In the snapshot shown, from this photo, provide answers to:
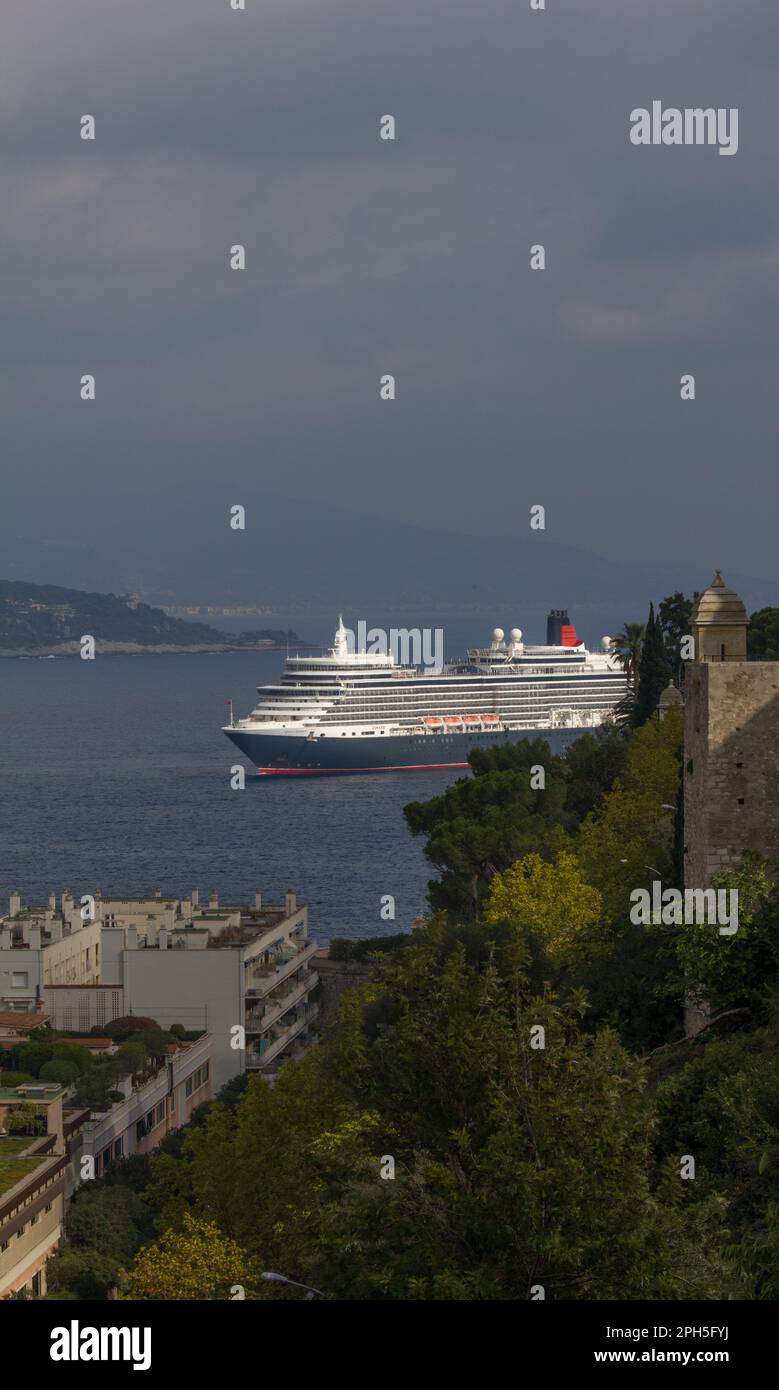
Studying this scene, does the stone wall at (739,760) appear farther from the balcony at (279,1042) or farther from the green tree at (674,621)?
the green tree at (674,621)

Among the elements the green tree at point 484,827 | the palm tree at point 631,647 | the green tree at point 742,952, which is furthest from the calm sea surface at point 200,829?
the green tree at point 742,952

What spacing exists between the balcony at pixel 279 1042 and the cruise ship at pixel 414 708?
79201mm

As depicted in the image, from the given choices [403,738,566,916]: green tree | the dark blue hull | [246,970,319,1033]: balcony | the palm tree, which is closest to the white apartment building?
[246,970,319,1033]: balcony

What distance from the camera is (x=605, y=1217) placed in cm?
1210

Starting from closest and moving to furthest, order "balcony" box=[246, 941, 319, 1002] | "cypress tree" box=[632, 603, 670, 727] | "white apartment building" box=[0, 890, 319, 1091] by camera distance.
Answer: "white apartment building" box=[0, 890, 319, 1091] → "balcony" box=[246, 941, 319, 1002] → "cypress tree" box=[632, 603, 670, 727]

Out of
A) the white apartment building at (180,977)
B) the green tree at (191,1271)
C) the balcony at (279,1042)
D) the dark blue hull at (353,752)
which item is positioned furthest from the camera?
the dark blue hull at (353,752)

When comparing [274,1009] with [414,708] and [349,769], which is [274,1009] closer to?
[349,769]

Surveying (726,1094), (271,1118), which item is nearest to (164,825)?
(271,1118)

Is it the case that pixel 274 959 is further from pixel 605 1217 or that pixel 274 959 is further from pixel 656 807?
pixel 605 1217

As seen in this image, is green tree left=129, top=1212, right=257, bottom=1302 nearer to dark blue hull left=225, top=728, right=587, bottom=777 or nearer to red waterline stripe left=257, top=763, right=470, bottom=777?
dark blue hull left=225, top=728, right=587, bottom=777

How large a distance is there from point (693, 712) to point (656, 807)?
1343 centimetres

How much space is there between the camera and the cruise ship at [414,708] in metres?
134

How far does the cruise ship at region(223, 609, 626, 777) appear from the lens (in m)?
134

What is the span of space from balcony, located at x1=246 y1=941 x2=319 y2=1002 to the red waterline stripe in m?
79.2
